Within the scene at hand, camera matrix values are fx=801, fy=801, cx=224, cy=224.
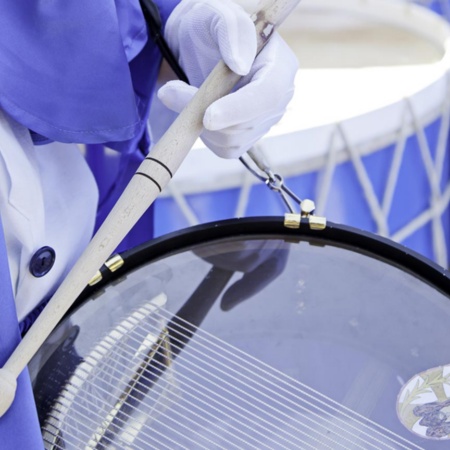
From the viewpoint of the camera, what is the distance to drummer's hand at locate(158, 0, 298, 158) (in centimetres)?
65

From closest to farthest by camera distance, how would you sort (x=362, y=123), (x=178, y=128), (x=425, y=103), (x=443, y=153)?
1. (x=178, y=128)
2. (x=362, y=123)
3. (x=425, y=103)
4. (x=443, y=153)

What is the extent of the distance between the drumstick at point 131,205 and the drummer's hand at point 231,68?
1 cm

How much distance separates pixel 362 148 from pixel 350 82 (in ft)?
0.91

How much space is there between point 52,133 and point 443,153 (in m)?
1.47

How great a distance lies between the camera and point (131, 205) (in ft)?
1.97

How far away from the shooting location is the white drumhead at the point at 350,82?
1586 millimetres

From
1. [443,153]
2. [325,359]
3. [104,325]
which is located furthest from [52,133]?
[443,153]

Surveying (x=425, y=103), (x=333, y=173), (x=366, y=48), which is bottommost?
(x=333, y=173)

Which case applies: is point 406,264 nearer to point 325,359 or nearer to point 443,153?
point 325,359

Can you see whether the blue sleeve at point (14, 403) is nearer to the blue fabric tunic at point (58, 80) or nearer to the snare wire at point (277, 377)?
the blue fabric tunic at point (58, 80)

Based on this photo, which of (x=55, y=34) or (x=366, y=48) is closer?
(x=55, y=34)

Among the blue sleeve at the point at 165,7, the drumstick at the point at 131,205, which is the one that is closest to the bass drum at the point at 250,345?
the drumstick at the point at 131,205

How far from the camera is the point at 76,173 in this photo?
2.56 ft

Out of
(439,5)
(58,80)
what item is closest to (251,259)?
(58,80)
